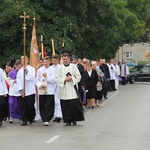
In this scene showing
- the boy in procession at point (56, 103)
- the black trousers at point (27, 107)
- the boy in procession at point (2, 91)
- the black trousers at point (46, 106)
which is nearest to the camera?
the black trousers at point (46, 106)

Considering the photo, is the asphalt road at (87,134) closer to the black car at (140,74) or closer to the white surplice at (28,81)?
the white surplice at (28,81)

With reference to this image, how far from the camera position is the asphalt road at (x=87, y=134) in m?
9.95

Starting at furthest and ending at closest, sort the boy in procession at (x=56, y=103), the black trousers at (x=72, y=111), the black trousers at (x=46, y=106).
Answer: the boy in procession at (x=56, y=103), the black trousers at (x=46, y=106), the black trousers at (x=72, y=111)

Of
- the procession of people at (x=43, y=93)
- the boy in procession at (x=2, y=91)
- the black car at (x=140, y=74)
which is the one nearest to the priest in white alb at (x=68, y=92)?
the procession of people at (x=43, y=93)

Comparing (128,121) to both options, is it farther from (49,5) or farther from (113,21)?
(113,21)

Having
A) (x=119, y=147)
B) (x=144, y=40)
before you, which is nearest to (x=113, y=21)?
(x=144, y=40)

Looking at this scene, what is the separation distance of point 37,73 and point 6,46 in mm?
14812

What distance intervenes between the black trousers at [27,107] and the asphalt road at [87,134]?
269 millimetres

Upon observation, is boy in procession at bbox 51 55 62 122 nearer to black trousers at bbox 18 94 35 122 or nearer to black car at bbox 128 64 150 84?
black trousers at bbox 18 94 35 122

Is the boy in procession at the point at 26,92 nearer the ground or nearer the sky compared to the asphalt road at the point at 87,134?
nearer the sky

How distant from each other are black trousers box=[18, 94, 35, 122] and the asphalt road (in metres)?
0.27

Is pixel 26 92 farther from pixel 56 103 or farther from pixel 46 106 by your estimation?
pixel 56 103

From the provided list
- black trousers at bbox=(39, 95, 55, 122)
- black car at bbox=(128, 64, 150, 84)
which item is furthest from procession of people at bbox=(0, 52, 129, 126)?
black car at bbox=(128, 64, 150, 84)

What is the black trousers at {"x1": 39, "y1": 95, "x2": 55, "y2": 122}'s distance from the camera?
13586mm
